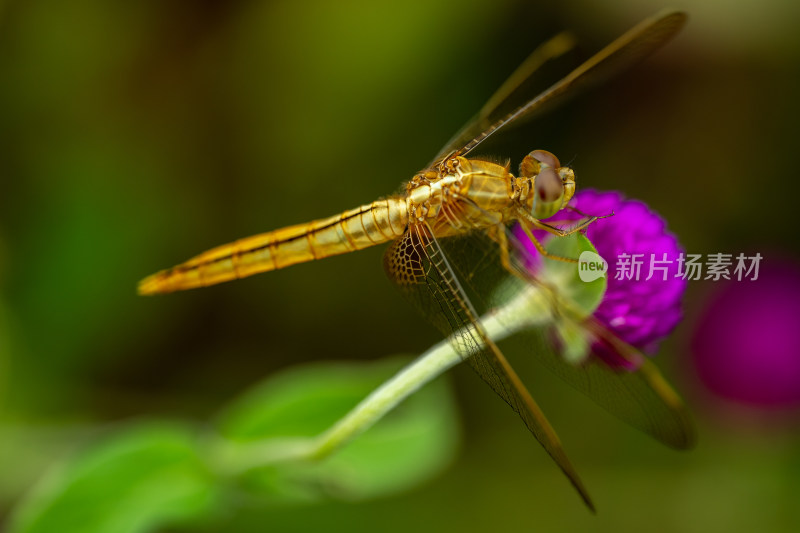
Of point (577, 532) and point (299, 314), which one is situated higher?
point (299, 314)

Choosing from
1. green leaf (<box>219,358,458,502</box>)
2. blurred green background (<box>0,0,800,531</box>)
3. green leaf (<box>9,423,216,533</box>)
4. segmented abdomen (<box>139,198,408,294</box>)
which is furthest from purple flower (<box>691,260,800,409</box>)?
green leaf (<box>9,423,216,533</box>)

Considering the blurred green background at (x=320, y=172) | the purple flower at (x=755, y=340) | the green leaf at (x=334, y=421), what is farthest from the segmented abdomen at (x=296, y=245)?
the purple flower at (x=755, y=340)

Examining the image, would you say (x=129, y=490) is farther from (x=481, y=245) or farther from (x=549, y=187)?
(x=549, y=187)

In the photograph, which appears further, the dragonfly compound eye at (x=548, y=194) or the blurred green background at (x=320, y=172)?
the blurred green background at (x=320, y=172)

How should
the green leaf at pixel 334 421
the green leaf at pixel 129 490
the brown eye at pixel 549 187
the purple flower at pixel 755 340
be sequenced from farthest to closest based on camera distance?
the purple flower at pixel 755 340 < the green leaf at pixel 334 421 < the green leaf at pixel 129 490 < the brown eye at pixel 549 187

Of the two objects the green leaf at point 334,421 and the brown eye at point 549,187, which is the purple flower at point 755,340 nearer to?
the green leaf at point 334,421

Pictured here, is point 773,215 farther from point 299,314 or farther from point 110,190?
point 110,190

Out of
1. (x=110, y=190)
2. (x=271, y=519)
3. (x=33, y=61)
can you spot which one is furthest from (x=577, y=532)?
(x=33, y=61)
